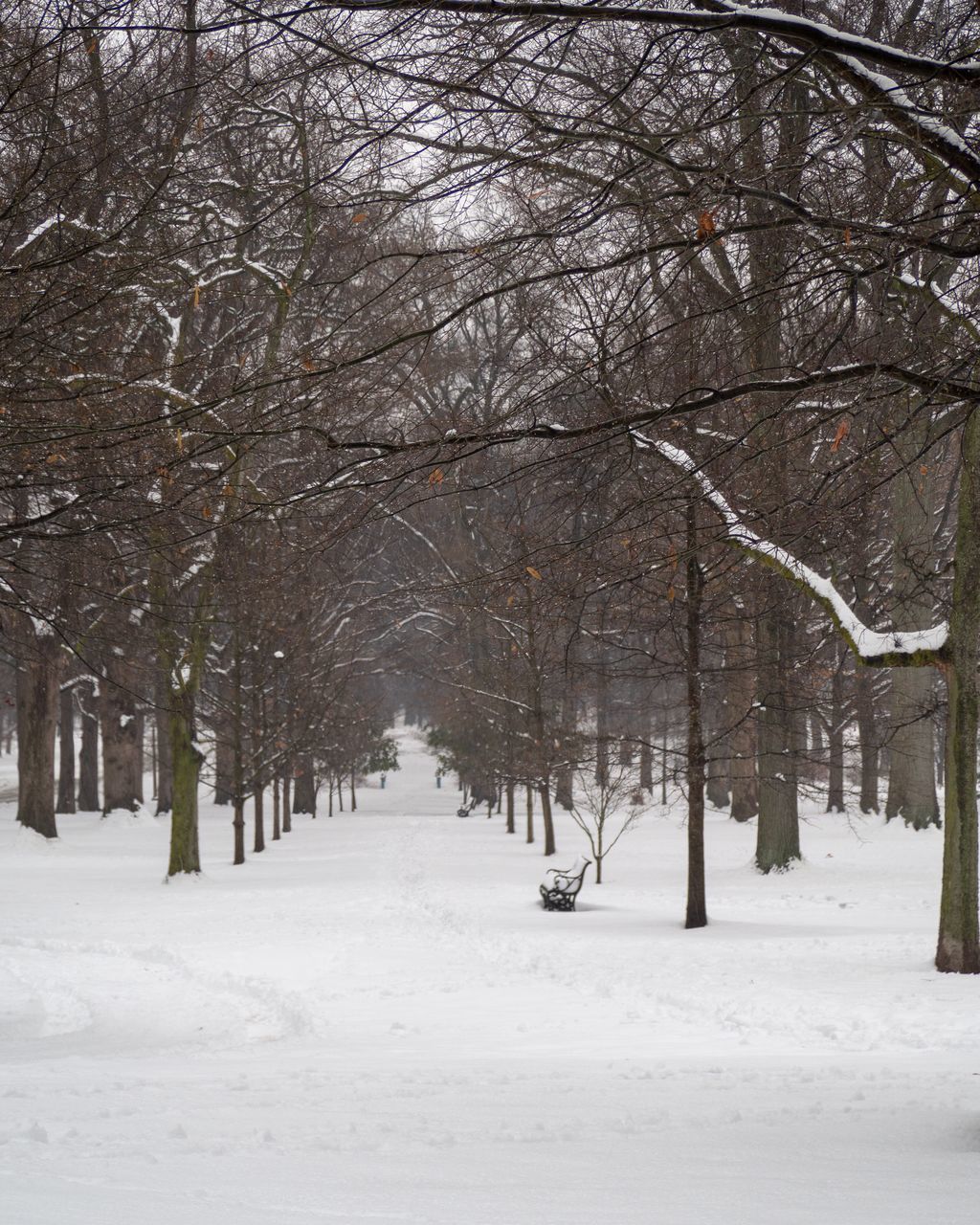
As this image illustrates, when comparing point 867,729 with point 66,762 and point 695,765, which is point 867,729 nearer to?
point 695,765

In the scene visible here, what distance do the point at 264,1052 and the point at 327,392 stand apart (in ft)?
14.6

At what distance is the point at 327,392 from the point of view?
24.0ft

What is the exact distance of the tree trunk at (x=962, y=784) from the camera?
1066 centimetres

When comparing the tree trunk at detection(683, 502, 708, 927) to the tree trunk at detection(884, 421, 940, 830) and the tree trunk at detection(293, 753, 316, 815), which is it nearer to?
the tree trunk at detection(884, 421, 940, 830)

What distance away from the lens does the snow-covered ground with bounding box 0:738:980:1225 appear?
14.8 ft

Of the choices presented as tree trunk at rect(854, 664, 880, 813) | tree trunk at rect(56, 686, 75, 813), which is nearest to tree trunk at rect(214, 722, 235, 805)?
tree trunk at rect(56, 686, 75, 813)

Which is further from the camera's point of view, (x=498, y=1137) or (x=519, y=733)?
(x=519, y=733)

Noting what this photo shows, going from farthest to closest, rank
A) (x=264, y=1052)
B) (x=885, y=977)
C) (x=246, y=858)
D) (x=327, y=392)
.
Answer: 1. (x=246, y=858)
2. (x=885, y=977)
3. (x=264, y=1052)
4. (x=327, y=392)

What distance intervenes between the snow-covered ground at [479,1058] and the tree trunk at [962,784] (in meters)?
0.41

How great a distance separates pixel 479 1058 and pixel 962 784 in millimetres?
5278

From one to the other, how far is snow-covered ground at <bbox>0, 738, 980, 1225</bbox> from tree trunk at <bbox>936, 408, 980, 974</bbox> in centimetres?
41

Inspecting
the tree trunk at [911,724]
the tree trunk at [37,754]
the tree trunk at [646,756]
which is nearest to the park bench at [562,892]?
the tree trunk at [646,756]

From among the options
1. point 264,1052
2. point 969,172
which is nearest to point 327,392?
point 969,172

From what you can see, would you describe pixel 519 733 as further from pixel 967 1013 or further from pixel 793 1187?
pixel 793 1187
